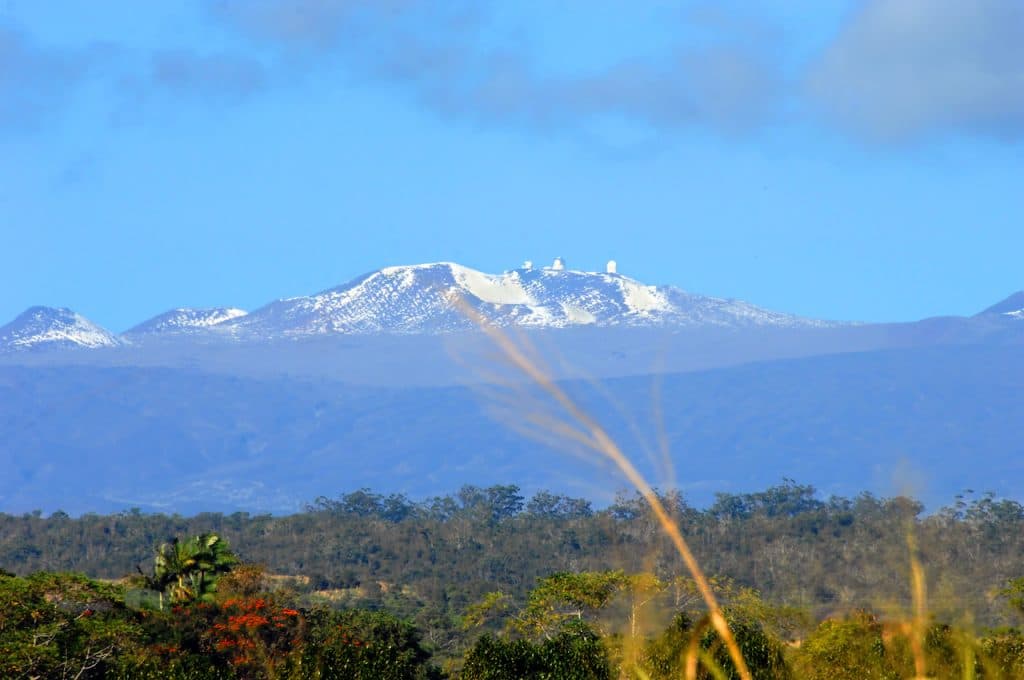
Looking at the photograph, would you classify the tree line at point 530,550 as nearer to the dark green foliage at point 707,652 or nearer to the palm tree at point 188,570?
the palm tree at point 188,570

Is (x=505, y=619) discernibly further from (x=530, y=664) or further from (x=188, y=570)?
(x=530, y=664)

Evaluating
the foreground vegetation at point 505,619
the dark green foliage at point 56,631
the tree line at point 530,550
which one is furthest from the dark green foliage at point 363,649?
the tree line at point 530,550

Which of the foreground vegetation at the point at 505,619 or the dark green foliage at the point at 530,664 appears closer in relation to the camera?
the dark green foliage at the point at 530,664

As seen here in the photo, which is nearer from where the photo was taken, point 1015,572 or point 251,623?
point 251,623

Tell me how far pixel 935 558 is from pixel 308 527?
61002 millimetres

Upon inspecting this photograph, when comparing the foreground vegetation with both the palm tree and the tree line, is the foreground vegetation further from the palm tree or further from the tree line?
the tree line

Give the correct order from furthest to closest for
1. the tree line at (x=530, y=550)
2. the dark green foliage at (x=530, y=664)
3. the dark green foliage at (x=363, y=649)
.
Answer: the tree line at (x=530, y=550)
the dark green foliage at (x=363, y=649)
the dark green foliage at (x=530, y=664)

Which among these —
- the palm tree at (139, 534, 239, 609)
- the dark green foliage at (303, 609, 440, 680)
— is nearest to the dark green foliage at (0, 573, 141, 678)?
the dark green foliage at (303, 609, 440, 680)

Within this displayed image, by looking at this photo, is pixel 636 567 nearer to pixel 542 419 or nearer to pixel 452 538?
pixel 452 538

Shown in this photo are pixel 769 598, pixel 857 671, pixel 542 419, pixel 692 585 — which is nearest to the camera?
pixel 542 419

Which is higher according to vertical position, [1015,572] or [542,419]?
[542,419]

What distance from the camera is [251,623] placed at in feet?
228

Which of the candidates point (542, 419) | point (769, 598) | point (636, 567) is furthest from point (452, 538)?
point (542, 419)

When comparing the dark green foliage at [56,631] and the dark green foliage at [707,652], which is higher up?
the dark green foliage at [56,631]
